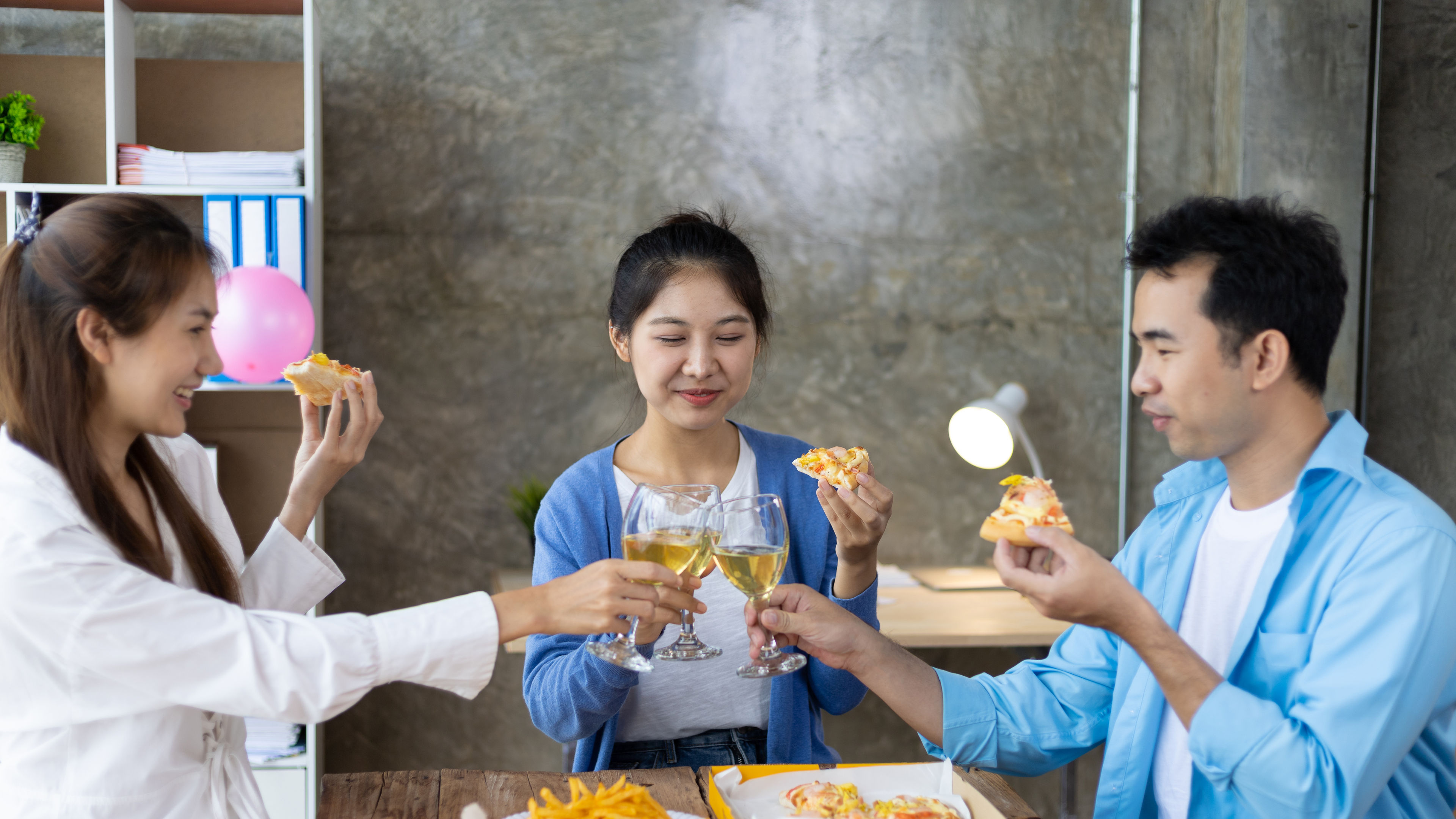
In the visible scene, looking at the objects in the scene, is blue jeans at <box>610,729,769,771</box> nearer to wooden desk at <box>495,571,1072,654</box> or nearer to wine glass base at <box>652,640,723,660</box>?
wine glass base at <box>652,640,723,660</box>

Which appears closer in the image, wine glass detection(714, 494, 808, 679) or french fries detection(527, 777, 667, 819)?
french fries detection(527, 777, 667, 819)

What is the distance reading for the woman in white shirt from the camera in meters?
1.17

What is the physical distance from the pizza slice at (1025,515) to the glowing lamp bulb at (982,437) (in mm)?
1924

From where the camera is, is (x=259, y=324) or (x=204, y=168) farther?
(x=204, y=168)

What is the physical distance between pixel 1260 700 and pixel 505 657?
2750 mm

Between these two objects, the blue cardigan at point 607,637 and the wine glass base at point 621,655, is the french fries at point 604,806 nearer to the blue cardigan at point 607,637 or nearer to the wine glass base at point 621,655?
the wine glass base at point 621,655

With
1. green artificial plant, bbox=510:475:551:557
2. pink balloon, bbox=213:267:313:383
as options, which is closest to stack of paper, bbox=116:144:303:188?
pink balloon, bbox=213:267:313:383

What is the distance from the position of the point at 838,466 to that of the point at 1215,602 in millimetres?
593

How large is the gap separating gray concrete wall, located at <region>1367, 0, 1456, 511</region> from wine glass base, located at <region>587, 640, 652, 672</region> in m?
3.42

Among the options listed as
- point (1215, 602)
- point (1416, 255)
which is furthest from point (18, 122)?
point (1416, 255)

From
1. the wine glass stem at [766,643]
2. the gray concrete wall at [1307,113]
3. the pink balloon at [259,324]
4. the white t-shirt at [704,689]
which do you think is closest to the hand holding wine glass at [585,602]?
the wine glass stem at [766,643]

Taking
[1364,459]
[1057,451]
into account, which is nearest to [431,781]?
[1364,459]

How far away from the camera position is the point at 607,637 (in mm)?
1623

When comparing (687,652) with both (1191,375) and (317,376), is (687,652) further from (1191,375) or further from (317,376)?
(317,376)
